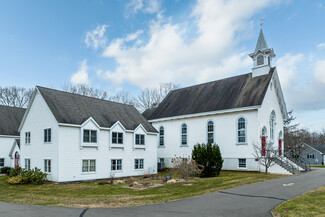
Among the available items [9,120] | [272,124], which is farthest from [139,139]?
[9,120]

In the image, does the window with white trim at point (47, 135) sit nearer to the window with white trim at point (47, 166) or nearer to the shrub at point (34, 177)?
the window with white trim at point (47, 166)

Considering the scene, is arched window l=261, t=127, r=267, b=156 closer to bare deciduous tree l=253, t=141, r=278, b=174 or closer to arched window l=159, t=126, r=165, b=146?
bare deciduous tree l=253, t=141, r=278, b=174

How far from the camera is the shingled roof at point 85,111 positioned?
22219 millimetres

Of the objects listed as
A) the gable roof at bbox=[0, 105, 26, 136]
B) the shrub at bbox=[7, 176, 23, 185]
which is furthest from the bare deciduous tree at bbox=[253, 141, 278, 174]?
the gable roof at bbox=[0, 105, 26, 136]

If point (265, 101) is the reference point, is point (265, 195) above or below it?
below

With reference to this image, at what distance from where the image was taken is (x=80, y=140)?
2205 centimetres

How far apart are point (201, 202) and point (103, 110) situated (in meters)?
17.3

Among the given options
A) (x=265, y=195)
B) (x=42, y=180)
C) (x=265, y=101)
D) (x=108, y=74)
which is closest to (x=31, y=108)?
(x=42, y=180)

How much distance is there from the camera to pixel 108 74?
38.5 metres

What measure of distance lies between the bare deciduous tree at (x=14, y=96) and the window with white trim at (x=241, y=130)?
46189 millimetres

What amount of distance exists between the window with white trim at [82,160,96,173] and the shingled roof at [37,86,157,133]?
10.9 ft

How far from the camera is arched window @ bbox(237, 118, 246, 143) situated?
26914 mm

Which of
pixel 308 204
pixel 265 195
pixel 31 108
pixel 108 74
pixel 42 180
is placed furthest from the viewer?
pixel 108 74

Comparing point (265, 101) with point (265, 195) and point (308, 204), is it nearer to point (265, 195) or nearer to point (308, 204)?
point (265, 195)
